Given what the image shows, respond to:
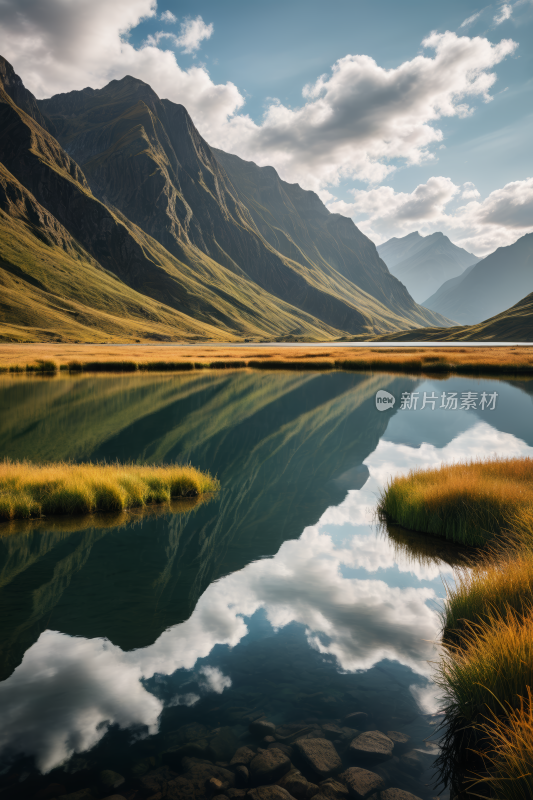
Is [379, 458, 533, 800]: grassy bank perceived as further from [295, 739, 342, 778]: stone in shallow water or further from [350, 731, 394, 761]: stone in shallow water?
[295, 739, 342, 778]: stone in shallow water

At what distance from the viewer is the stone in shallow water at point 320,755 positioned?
5.93 metres

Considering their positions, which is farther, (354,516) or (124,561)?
(354,516)

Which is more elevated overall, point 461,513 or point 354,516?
point 461,513

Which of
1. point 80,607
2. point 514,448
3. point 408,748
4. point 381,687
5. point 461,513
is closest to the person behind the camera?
point 408,748

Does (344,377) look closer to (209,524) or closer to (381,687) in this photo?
(209,524)

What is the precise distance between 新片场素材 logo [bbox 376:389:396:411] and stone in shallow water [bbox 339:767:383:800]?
38929mm

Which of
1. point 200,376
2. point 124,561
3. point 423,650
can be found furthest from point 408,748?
point 200,376

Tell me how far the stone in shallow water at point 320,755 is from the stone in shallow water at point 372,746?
30 centimetres

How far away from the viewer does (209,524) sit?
1566 centimetres

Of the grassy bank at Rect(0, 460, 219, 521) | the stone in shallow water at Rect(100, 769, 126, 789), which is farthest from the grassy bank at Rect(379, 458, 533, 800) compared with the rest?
the grassy bank at Rect(0, 460, 219, 521)

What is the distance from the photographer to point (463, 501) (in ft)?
47.0

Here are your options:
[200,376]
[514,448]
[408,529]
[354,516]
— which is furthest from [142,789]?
[200,376]

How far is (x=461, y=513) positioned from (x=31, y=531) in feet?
43.5

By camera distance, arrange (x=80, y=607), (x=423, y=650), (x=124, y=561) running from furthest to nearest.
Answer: (x=124, y=561)
(x=80, y=607)
(x=423, y=650)
